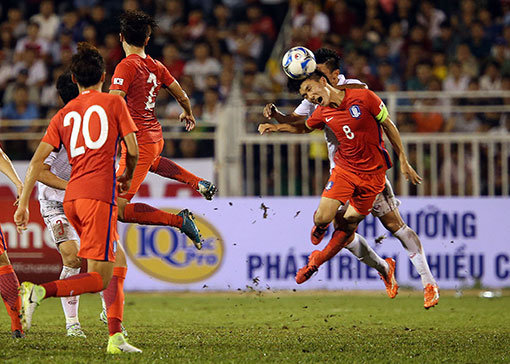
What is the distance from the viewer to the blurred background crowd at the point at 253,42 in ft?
47.5

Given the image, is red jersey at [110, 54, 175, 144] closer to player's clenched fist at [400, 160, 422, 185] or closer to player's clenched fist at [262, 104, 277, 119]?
player's clenched fist at [262, 104, 277, 119]

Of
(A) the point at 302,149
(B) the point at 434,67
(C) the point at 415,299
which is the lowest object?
(C) the point at 415,299

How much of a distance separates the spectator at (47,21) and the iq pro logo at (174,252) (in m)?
5.61

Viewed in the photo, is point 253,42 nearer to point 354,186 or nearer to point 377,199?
point 377,199

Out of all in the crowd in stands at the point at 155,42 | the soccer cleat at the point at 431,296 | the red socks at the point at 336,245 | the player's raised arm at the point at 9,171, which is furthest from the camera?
the crowd in stands at the point at 155,42

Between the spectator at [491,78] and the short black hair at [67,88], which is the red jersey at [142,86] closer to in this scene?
the short black hair at [67,88]

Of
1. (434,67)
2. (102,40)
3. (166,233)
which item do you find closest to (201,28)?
A: (102,40)

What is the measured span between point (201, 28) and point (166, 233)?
5373 mm

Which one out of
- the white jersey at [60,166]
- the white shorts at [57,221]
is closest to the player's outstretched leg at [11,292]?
the white shorts at [57,221]

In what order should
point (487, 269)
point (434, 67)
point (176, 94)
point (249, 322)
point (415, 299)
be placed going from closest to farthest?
point (176, 94) → point (249, 322) → point (415, 299) → point (487, 269) → point (434, 67)

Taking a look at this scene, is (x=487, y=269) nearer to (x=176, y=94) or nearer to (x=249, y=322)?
(x=249, y=322)

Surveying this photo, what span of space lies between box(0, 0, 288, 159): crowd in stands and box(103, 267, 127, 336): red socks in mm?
7162

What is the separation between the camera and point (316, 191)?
1256cm

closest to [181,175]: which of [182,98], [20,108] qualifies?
A: [182,98]
